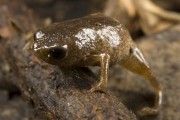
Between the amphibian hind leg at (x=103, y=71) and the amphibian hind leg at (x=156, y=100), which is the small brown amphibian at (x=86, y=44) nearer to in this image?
the amphibian hind leg at (x=103, y=71)

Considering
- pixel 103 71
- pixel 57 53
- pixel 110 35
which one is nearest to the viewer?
pixel 57 53

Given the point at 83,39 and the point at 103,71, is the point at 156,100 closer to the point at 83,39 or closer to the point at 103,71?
the point at 103,71

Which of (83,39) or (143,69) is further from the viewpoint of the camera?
(143,69)

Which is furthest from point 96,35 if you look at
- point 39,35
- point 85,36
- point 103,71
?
point 39,35

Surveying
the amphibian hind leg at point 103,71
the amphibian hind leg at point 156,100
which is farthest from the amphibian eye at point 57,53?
the amphibian hind leg at point 156,100

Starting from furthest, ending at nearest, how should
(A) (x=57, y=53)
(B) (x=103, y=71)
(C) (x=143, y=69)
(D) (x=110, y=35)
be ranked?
(C) (x=143, y=69) < (D) (x=110, y=35) < (B) (x=103, y=71) < (A) (x=57, y=53)

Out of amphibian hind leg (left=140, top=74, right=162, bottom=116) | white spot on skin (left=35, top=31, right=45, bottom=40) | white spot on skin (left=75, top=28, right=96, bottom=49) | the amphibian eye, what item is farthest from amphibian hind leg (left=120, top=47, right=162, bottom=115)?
white spot on skin (left=35, top=31, right=45, bottom=40)

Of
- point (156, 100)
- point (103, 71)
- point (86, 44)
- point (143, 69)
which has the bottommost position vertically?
point (156, 100)

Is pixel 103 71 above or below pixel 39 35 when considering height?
below
